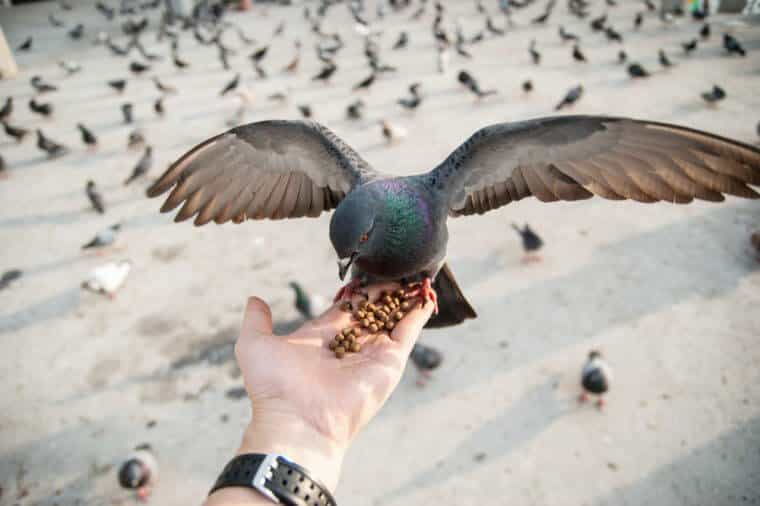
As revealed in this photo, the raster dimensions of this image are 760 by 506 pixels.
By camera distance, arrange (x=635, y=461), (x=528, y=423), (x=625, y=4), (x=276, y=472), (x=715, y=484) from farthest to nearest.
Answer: (x=625, y=4) < (x=528, y=423) < (x=635, y=461) < (x=715, y=484) < (x=276, y=472)

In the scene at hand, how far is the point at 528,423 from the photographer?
13.7ft

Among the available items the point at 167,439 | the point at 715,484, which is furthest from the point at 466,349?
the point at 167,439

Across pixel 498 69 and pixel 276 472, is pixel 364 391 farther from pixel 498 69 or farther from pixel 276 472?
pixel 498 69

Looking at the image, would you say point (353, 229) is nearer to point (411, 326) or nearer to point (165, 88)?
point (411, 326)

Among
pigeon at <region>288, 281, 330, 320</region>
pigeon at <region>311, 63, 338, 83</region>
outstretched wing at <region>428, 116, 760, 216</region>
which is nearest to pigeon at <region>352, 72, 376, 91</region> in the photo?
pigeon at <region>311, 63, 338, 83</region>

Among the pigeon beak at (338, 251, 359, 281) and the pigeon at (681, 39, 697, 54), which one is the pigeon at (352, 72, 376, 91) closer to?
the pigeon at (681, 39, 697, 54)

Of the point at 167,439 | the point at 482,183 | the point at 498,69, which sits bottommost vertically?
the point at 167,439

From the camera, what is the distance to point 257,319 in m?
2.59

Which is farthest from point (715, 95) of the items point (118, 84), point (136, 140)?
point (118, 84)

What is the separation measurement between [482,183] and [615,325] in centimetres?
318

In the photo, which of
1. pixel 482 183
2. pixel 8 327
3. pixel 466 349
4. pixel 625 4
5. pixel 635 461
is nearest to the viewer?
pixel 482 183

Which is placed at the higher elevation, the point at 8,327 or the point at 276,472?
the point at 276,472

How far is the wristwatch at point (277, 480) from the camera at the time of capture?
1.88 m

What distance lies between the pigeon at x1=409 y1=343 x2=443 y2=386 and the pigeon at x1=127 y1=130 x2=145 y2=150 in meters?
8.34
